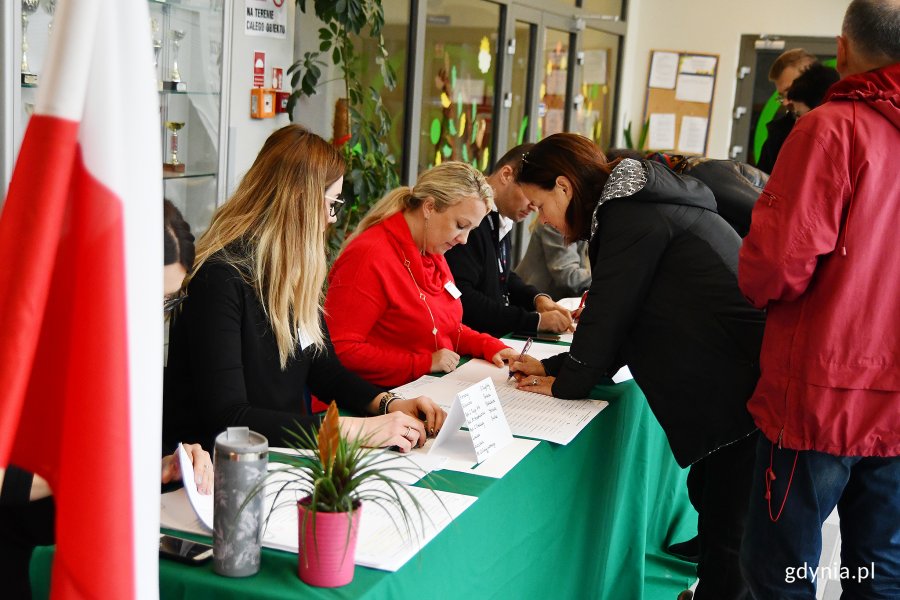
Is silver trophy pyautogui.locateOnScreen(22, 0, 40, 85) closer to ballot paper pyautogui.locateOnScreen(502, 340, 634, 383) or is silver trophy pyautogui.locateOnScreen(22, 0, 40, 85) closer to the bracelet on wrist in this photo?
the bracelet on wrist

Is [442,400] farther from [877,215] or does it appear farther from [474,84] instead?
[474,84]

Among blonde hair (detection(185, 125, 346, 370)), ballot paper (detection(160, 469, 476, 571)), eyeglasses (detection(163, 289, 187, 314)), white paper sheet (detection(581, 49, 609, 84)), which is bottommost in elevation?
ballot paper (detection(160, 469, 476, 571))

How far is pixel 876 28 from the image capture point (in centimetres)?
197

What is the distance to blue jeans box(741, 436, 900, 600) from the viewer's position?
196 cm

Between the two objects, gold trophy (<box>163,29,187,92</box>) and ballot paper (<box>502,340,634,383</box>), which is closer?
ballot paper (<box>502,340,634,383</box>)

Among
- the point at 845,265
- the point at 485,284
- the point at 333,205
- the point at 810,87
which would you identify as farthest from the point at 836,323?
the point at 810,87

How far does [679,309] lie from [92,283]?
1522mm

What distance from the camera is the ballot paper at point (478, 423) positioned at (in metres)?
1.87

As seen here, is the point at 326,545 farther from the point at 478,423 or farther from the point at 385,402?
the point at 385,402

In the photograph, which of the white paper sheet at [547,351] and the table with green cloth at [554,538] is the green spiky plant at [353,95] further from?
the table with green cloth at [554,538]

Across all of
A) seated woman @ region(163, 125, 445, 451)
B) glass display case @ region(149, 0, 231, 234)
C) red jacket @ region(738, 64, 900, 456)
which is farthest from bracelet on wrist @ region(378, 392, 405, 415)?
glass display case @ region(149, 0, 231, 234)

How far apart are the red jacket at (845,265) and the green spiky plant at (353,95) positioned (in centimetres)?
237

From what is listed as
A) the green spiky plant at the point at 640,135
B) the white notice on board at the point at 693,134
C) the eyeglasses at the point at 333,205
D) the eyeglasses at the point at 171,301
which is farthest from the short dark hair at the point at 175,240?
the white notice on board at the point at 693,134

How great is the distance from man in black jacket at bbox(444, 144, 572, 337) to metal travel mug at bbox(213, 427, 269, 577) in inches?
84.6
